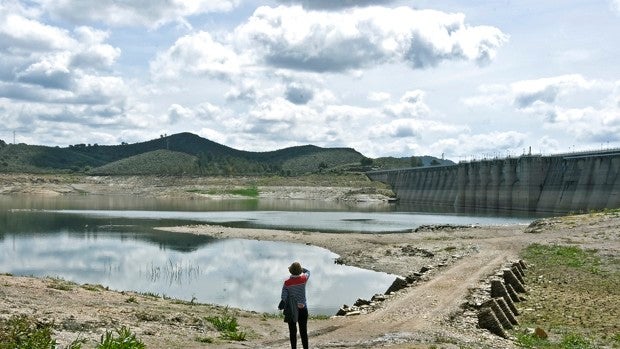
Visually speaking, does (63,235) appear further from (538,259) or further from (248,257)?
(538,259)

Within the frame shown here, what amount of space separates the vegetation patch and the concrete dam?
209ft

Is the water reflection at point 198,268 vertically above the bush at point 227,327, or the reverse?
the bush at point 227,327

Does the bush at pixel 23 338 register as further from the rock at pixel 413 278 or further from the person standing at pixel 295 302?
the rock at pixel 413 278

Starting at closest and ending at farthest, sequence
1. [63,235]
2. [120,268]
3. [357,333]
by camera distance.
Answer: [357,333] < [120,268] < [63,235]

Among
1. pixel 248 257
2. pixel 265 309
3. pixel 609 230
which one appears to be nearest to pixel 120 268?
pixel 248 257

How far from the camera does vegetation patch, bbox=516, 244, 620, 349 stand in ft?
65.0

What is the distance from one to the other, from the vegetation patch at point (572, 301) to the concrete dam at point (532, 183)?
63675 mm

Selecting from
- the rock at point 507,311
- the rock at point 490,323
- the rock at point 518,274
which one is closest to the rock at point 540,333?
the rock at point 490,323

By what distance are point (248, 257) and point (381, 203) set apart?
12734 cm

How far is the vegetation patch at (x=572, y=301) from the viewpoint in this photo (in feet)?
65.0

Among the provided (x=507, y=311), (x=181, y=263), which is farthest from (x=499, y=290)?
(x=181, y=263)

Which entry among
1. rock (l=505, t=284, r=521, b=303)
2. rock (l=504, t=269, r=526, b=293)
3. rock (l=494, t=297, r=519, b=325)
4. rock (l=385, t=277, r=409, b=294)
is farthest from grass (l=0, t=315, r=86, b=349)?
rock (l=504, t=269, r=526, b=293)

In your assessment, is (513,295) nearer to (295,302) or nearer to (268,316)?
(268,316)

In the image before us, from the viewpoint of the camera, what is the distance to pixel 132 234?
236 feet
